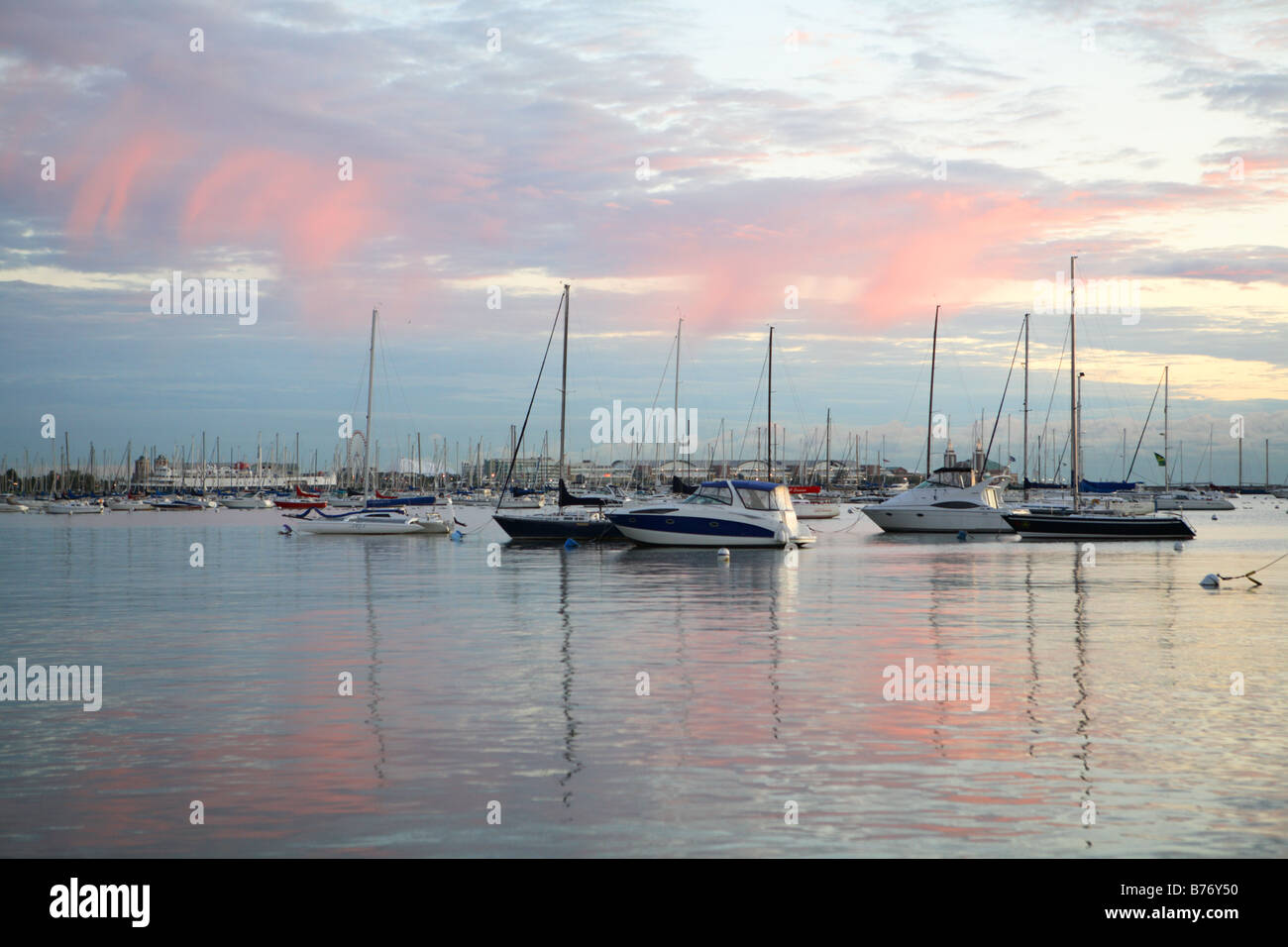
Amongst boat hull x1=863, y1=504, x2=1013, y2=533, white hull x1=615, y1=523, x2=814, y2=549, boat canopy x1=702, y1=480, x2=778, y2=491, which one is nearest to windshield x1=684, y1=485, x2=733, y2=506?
boat canopy x1=702, y1=480, x2=778, y2=491

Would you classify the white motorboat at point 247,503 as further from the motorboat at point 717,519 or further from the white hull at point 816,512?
the motorboat at point 717,519

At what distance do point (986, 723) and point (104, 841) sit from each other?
883 cm

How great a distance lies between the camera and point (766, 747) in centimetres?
1228

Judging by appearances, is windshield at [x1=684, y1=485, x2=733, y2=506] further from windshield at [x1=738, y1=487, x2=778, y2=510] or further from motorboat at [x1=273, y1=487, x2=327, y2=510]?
motorboat at [x1=273, y1=487, x2=327, y2=510]

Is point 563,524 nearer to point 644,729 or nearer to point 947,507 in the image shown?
point 947,507

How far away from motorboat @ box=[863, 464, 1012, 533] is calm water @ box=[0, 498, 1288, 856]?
39720mm

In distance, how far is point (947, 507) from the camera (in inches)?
2731

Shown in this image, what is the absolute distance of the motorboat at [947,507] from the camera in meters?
68.9

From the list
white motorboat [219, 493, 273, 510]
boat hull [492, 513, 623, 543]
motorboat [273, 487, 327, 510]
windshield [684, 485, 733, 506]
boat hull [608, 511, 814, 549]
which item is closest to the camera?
boat hull [608, 511, 814, 549]

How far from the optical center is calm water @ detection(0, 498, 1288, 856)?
9367 mm
